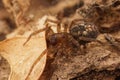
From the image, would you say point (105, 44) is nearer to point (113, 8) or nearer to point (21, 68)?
point (113, 8)

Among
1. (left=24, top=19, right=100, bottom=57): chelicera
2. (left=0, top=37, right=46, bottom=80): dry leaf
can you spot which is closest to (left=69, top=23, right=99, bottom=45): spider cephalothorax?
(left=24, top=19, right=100, bottom=57): chelicera

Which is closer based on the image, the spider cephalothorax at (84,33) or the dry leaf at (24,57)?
the dry leaf at (24,57)

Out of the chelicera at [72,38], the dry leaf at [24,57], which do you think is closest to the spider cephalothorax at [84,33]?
the chelicera at [72,38]

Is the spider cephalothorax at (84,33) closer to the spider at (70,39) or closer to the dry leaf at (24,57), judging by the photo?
the spider at (70,39)

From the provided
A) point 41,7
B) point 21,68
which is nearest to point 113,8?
point 21,68

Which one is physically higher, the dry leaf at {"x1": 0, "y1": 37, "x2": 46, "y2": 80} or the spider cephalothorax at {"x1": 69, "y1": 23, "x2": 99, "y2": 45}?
the spider cephalothorax at {"x1": 69, "y1": 23, "x2": 99, "y2": 45}

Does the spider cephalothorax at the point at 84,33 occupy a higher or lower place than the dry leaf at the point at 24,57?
higher

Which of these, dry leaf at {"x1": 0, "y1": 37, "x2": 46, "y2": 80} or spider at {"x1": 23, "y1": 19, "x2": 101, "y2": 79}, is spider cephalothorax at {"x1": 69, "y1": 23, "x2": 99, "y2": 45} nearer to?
spider at {"x1": 23, "y1": 19, "x2": 101, "y2": 79}

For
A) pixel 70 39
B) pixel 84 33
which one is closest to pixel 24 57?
pixel 70 39
